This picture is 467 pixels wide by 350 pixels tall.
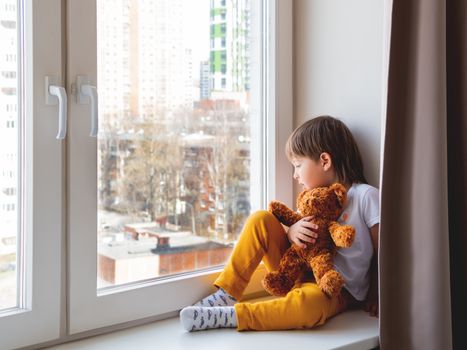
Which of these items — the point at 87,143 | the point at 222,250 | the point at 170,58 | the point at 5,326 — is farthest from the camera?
the point at 222,250

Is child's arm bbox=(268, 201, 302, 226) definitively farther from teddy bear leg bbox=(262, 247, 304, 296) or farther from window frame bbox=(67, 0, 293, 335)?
window frame bbox=(67, 0, 293, 335)

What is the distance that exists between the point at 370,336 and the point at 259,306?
261 mm

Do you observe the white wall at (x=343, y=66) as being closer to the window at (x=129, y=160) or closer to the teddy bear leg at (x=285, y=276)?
the window at (x=129, y=160)

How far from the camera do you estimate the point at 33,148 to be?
113 cm

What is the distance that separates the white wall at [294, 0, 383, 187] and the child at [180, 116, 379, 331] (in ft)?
0.23

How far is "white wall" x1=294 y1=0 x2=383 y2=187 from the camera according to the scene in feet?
4.82

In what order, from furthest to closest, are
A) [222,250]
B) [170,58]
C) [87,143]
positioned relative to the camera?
[222,250] → [170,58] → [87,143]

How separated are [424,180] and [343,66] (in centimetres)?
47

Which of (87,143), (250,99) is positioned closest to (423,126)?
(250,99)

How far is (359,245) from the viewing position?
138cm

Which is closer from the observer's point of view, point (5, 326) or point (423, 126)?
point (5, 326)

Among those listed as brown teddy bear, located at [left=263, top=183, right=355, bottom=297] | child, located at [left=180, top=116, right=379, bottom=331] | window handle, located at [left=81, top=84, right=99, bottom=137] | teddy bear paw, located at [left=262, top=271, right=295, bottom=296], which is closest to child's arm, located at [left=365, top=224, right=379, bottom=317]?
child, located at [left=180, top=116, right=379, bottom=331]

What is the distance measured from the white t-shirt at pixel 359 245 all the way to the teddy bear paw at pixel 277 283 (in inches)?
5.2

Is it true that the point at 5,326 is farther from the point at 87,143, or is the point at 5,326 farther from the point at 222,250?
the point at 222,250
